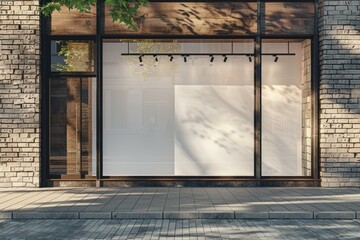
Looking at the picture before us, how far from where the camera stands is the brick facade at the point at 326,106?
13.0 meters

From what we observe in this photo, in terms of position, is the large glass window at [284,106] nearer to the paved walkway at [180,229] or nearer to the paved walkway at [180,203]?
the paved walkway at [180,203]

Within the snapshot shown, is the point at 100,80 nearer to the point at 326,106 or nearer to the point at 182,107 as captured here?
the point at 182,107

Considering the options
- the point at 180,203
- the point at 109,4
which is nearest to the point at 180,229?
the point at 180,203

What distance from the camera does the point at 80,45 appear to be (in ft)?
44.1

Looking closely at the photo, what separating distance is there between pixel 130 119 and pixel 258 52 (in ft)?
12.7

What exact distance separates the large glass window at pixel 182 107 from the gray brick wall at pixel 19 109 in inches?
76.8

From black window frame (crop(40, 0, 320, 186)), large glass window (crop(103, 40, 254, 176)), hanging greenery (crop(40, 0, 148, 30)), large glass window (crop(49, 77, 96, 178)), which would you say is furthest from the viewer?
large glass window (crop(103, 40, 254, 176))

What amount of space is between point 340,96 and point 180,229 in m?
6.75


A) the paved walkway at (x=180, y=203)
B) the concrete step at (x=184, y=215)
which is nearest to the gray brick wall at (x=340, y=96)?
the paved walkway at (x=180, y=203)

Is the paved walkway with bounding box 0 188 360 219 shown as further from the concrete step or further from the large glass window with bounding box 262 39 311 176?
the large glass window with bounding box 262 39 311 176

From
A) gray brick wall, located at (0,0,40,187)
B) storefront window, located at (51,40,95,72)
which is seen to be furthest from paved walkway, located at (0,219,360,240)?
storefront window, located at (51,40,95,72)

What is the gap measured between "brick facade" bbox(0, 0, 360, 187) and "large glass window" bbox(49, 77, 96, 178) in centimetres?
55

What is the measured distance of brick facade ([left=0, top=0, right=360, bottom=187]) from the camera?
42.6ft

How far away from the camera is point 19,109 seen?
13.0 meters
